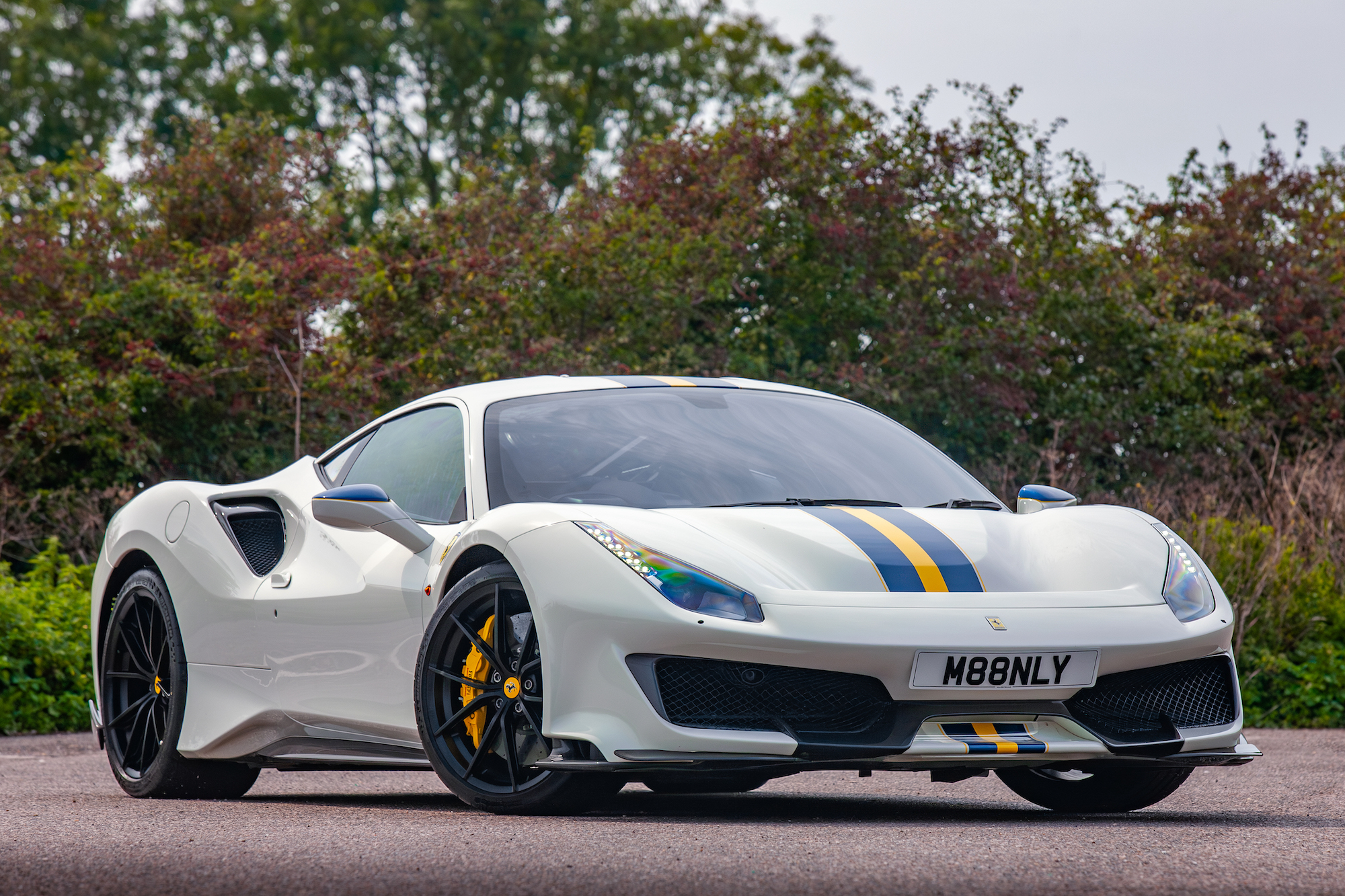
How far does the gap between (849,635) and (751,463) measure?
113 centimetres

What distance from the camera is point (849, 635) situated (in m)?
4.05

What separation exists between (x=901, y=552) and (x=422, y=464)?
183cm

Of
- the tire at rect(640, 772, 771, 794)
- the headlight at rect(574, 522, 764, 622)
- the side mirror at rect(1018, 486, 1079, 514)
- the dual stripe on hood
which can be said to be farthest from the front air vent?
the side mirror at rect(1018, 486, 1079, 514)

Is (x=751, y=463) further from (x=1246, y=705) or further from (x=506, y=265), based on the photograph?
(x=506, y=265)

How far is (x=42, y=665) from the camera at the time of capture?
32.4ft

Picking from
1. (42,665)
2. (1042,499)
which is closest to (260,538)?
(1042,499)

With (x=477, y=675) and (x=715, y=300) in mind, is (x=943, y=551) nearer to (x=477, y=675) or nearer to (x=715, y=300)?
(x=477, y=675)

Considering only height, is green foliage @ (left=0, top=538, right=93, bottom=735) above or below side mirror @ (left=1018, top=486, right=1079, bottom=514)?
below

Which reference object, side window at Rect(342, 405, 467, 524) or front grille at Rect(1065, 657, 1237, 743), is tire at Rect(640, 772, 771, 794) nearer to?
front grille at Rect(1065, 657, 1237, 743)

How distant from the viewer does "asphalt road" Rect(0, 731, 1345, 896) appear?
10.1 feet

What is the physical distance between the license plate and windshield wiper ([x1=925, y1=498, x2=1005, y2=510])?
922 mm

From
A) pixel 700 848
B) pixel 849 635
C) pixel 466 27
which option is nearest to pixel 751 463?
pixel 849 635

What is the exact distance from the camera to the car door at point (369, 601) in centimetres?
489

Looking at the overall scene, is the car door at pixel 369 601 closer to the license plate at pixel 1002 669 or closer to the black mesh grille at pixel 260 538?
the black mesh grille at pixel 260 538
